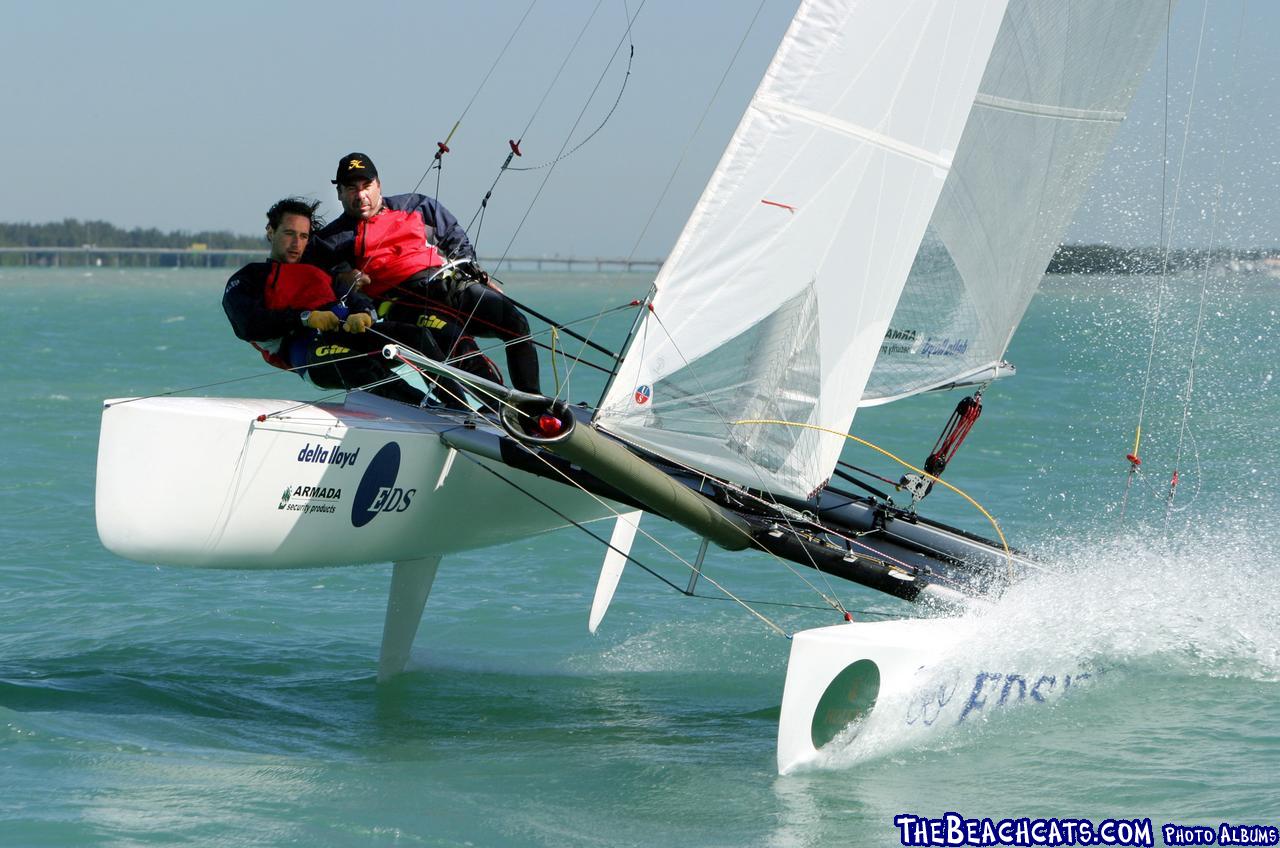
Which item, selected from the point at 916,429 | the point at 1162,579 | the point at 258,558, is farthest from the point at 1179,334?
the point at 258,558

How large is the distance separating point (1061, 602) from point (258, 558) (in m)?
2.46

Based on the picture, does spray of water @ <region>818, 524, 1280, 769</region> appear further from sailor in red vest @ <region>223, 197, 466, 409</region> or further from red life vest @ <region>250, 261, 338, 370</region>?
red life vest @ <region>250, 261, 338, 370</region>

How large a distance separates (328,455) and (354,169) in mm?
942

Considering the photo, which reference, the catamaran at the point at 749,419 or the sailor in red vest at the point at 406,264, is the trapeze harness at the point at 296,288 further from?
the catamaran at the point at 749,419

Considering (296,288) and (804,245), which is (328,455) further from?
(804,245)

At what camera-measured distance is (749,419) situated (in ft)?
Answer: 13.7

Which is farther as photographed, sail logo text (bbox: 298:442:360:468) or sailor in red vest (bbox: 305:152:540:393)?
sailor in red vest (bbox: 305:152:540:393)

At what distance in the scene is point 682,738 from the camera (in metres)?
4.32

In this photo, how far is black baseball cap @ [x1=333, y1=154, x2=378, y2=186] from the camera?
14.8ft

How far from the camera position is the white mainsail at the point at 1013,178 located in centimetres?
497

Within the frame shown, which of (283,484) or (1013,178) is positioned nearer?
(283,484)

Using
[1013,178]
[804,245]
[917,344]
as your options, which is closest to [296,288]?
[804,245]

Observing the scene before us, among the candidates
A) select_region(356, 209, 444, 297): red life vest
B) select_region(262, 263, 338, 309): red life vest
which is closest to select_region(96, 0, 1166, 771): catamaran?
select_region(262, 263, 338, 309): red life vest

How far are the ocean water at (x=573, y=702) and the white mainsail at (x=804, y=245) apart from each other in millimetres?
376
